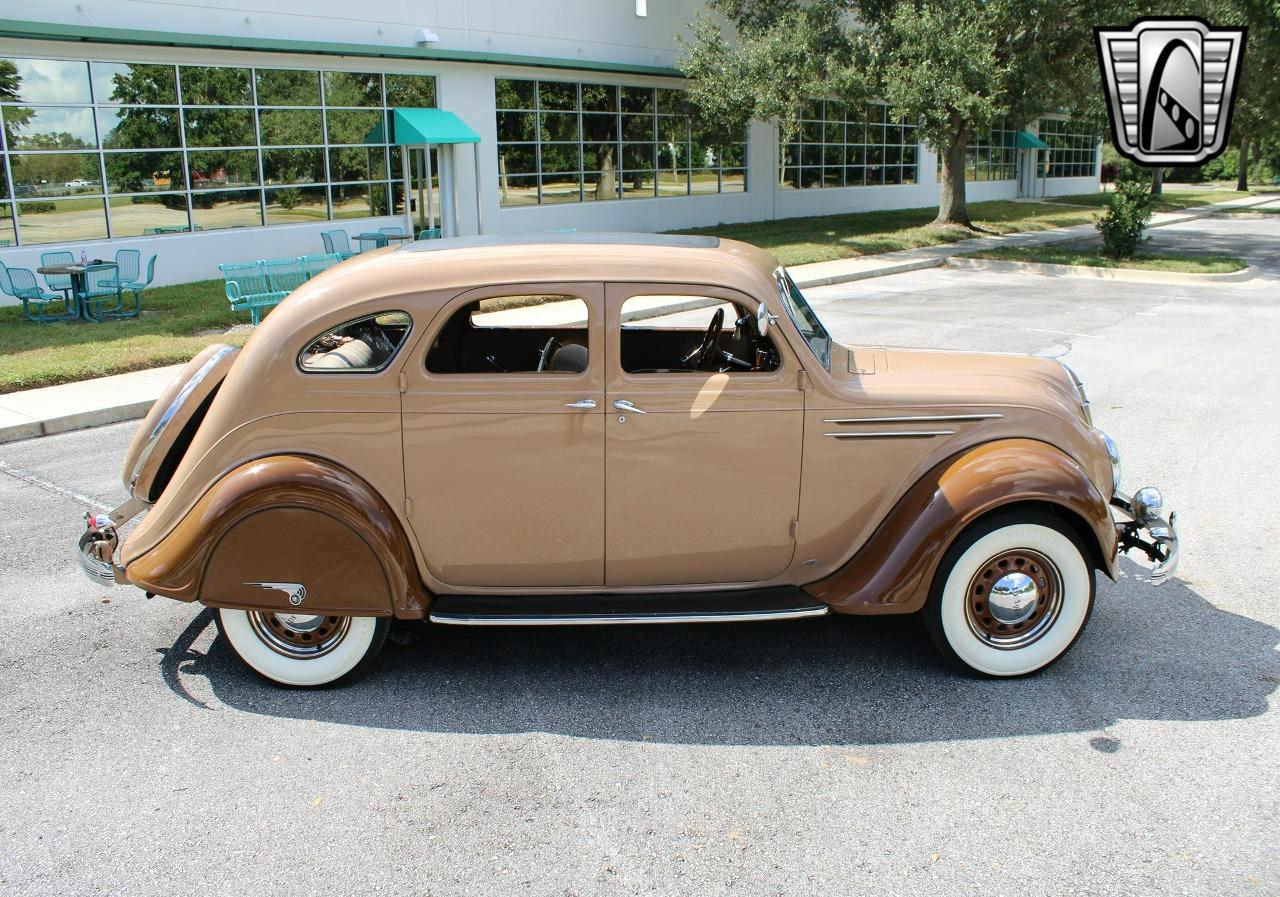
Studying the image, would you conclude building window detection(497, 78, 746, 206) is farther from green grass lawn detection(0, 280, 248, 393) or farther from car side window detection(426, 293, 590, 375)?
car side window detection(426, 293, 590, 375)

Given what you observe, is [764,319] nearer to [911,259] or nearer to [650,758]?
[650,758]

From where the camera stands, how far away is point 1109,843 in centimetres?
377

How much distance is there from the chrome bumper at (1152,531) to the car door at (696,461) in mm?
1693

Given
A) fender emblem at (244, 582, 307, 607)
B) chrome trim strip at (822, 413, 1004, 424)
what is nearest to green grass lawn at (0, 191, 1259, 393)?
fender emblem at (244, 582, 307, 607)

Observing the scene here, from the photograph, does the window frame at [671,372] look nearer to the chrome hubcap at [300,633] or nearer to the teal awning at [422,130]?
the chrome hubcap at [300,633]

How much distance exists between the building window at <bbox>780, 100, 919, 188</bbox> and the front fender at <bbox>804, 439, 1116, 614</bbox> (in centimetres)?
2803

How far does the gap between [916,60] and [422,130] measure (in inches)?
396

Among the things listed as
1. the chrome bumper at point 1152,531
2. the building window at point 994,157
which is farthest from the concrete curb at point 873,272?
the building window at point 994,157

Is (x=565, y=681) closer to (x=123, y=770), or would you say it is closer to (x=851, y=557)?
(x=851, y=557)

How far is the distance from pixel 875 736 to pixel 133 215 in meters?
17.8

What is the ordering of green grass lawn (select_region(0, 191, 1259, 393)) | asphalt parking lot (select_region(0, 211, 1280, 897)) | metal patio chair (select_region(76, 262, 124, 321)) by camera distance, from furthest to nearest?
metal patio chair (select_region(76, 262, 124, 321))
green grass lawn (select_region(0, 191, 1259, 393))
asphalt parking lot (select_region(0, 211, 1280, 897))

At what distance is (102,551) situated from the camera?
16.7 ft

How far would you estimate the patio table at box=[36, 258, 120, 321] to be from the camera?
14695 mm

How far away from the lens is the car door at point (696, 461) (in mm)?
4727
